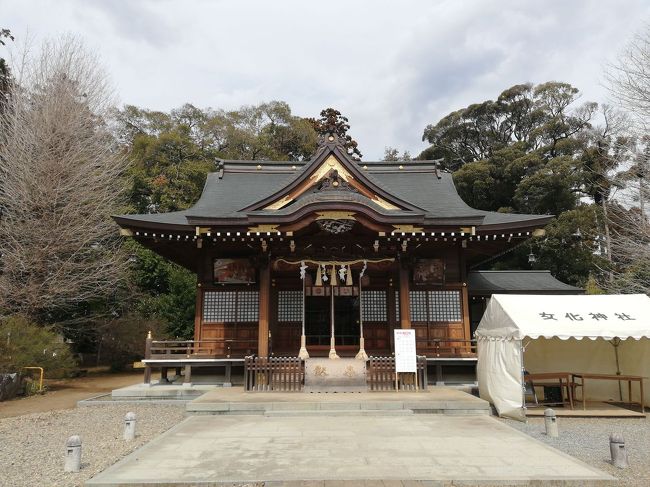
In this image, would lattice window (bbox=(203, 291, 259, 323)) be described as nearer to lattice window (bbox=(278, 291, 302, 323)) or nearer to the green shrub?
lattice window (bbox=(278, 291, 302, 323))

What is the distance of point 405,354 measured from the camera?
10602 millimetres

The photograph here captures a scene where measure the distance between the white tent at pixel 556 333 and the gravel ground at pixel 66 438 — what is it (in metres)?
6.70

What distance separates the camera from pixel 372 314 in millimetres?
13438

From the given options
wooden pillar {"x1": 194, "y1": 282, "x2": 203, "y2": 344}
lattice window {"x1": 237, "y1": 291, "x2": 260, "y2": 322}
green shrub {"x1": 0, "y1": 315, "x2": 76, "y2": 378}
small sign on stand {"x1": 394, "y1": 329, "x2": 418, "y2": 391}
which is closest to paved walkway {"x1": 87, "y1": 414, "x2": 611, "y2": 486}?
small sign on stand {"x1": 394, "y1": 329, "x2": 418, "y2": 391}

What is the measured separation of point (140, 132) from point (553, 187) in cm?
3563

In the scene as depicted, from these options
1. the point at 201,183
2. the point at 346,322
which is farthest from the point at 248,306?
the point at 201,183

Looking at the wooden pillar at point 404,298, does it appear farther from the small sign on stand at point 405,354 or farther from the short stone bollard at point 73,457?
the short stone bollard at point 73,457

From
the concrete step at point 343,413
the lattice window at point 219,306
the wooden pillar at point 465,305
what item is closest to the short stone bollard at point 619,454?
the concrete step at point 343,413

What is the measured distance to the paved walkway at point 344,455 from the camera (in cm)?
509

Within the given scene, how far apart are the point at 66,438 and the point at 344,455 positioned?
511 cm

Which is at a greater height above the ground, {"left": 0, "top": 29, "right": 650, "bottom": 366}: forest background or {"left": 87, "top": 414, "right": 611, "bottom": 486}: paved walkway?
{"left": 0, "top": 29, "right": 650, "bottom": 366}: forest background

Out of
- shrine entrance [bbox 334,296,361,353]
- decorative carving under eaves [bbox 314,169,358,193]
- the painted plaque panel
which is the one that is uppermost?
decorative carving under eaves [bbox 314,169,358,193]

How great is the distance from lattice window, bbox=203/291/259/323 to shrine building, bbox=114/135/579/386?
0.03m

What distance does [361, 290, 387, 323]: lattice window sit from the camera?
13.4m
